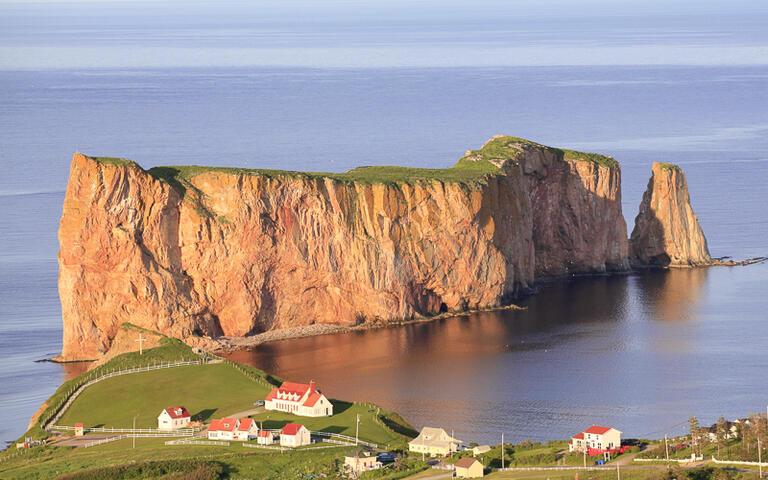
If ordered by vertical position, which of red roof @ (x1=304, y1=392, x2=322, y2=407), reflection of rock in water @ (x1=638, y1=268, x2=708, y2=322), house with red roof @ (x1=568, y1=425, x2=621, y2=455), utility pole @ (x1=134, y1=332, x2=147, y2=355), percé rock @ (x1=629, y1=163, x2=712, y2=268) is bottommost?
house with red roof @ (x1=568, y1=425, x2=621, y2=455)

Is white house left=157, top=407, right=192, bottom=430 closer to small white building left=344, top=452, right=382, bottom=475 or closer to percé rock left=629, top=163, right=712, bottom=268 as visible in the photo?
small white building left=344, top=452, right=382, bottom=475

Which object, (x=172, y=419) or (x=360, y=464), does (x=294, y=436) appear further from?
(x=172, y=419)

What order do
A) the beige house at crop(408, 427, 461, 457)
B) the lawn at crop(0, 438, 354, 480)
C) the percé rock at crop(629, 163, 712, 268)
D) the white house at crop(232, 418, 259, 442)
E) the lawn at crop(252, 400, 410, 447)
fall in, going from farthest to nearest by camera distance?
the percé rock at crop(629, 163, 712, 268), the lawn at crop(252, 400, 410, 447), the white house at crop(232, 418, 259, 442), the beige house at crop(408, 427, 461, 457), the lawn at crop(0, 438, 354, 480)

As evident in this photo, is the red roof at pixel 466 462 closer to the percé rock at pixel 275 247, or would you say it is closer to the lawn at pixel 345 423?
the lawn at pixel 345 423

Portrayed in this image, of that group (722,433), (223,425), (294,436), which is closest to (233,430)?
(223,425)

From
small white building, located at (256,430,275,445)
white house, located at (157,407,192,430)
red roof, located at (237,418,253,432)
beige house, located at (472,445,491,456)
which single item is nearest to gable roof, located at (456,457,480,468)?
beige house, located at (472,445,491,456)

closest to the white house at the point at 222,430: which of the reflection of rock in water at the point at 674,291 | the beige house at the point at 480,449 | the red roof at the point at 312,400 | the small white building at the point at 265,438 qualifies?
the small white building at the point at 265,438
